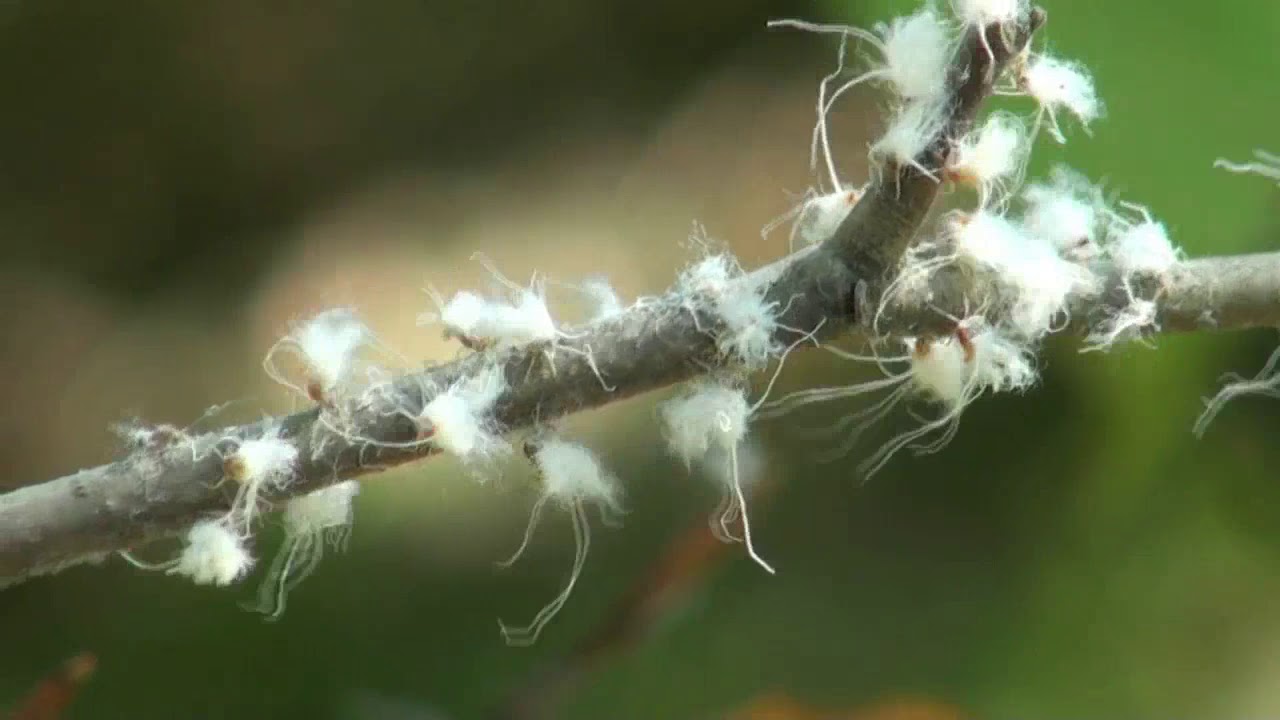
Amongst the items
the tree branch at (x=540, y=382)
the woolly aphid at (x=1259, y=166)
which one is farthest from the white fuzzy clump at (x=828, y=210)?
the woolly aphid at (x=1259, y=166)

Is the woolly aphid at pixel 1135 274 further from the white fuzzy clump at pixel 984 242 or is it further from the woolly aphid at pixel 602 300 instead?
the woolly aphid at pixel 602 300

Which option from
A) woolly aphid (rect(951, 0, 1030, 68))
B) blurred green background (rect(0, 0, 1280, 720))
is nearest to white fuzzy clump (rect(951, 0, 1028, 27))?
woolly aphid (rect(951, 0, 1030, 68))

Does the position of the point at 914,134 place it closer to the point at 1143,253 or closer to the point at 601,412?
the point at 1143,253

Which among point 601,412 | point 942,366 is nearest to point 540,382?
point 942,366

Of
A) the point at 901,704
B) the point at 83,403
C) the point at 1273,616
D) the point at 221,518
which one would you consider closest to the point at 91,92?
the point at 83,403

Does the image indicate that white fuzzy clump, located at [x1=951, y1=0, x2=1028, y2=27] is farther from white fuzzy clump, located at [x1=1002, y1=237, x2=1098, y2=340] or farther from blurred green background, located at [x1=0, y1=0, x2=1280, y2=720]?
blurred green background, located at [x1=0, y1=0, x2=1280, y2=720]

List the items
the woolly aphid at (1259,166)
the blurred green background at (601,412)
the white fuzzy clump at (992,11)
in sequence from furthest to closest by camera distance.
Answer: the blurred green background at (601,412)
the woolly aphid at (1259,166)
the white fuzzy clump at (992,11)
